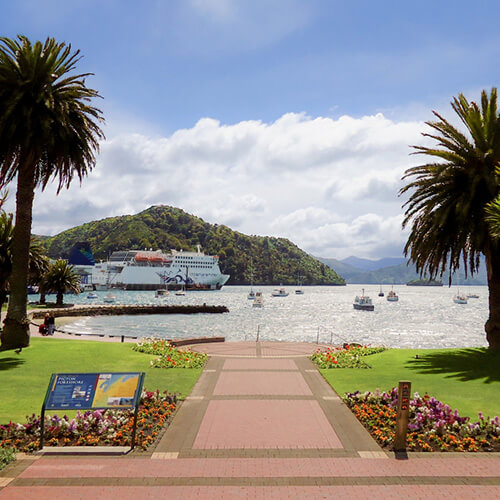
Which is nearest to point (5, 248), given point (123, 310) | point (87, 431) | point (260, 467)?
point (87, 431)

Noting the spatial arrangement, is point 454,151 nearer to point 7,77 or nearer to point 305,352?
point 305,352

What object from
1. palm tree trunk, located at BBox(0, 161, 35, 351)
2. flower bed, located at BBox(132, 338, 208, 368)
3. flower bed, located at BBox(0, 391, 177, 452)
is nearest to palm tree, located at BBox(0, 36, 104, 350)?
palm tree trunk, located at BBox(0, 161, 35, 351)

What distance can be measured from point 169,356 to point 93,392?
36.1ft

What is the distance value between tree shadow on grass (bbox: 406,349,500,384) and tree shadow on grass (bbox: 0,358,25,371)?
15.8 metres

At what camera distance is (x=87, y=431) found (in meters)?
10.1

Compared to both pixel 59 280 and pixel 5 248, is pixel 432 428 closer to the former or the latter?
pixel 5 248

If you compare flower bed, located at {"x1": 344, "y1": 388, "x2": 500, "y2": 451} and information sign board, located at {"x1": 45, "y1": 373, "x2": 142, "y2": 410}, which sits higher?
information sign board, located at {"x1": 45, "y1": 373, "x2": 142, "y2": 410}

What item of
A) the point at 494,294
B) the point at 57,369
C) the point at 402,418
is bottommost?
the point at 57,369

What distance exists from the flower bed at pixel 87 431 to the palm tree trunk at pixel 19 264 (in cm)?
1180

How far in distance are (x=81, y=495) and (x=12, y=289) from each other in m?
16.5

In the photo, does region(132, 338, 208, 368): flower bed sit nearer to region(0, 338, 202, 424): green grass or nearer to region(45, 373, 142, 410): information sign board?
region(0, 338, 202, 424): green grass

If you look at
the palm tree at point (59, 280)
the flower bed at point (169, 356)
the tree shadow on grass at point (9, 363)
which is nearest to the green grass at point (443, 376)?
the flower bed at point (169, 356)

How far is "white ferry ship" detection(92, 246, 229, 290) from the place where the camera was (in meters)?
162

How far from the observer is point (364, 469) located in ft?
27.0
